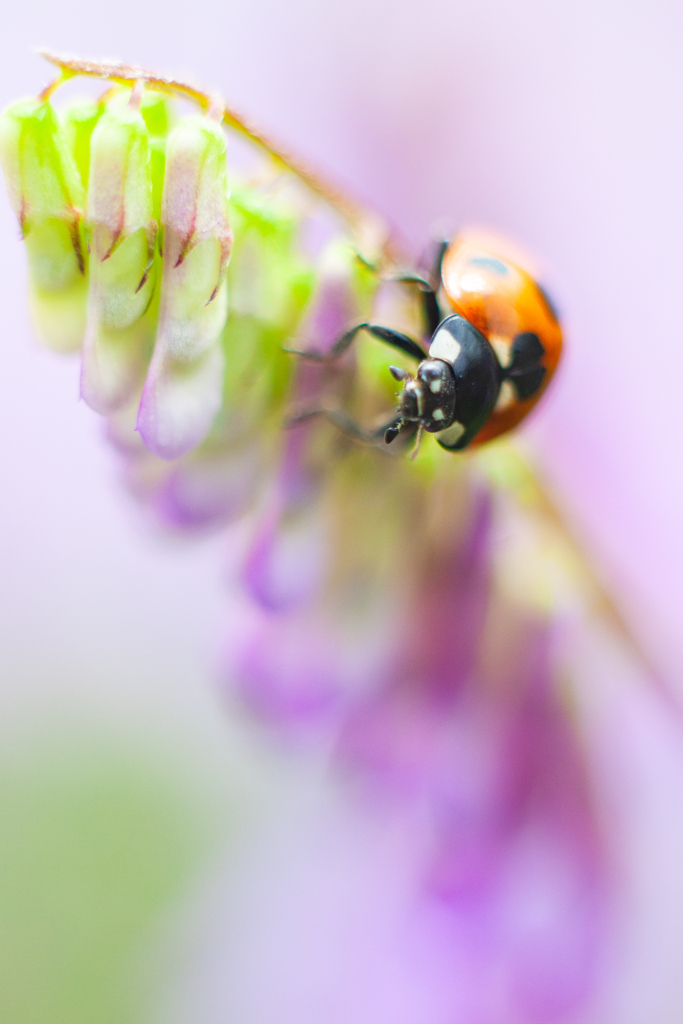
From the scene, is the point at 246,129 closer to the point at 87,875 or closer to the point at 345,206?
the point at 345,206

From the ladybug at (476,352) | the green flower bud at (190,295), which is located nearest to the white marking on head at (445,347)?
the ladybug at (476,352)

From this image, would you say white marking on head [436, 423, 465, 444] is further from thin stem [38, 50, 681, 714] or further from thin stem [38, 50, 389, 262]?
thin stem [38, 50, 389, 262]

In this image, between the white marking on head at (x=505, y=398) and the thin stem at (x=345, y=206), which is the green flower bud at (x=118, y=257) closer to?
the thin stem at (x=345, y=206)

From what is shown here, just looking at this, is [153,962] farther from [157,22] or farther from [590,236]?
[157,22]

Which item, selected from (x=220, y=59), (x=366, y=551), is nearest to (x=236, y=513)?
(x=366, y=551)

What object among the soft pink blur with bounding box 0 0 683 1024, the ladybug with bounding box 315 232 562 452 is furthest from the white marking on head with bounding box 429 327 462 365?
the soft pink blur with bounding box 0 0 683 1024

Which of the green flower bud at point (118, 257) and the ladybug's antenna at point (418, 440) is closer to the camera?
the green flower bud at point (118, 257)
